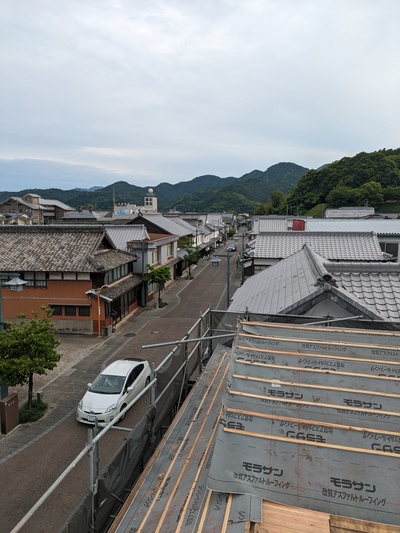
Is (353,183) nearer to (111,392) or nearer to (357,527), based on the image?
(111,392)

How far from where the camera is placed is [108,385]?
14555 millimetres

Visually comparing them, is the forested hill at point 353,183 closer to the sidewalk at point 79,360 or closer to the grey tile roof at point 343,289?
the sidewalk at point 79,360

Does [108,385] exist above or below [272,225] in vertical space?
below

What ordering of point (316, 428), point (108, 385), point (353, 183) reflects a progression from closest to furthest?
point (316, 428) < point (108, 385) < point (353, 183)

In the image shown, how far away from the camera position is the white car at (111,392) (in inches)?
531

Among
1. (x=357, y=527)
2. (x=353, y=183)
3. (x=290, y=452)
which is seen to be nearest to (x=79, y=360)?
(x=290, y=452)

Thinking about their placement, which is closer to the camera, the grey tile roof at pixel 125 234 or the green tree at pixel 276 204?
the grey tile roof at pixel 125 234

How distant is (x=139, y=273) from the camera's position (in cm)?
3139

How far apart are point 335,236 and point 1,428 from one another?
21.0 m

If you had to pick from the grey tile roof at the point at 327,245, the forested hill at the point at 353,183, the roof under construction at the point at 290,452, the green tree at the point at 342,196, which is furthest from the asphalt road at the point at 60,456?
the forested hill at the point at 353,183

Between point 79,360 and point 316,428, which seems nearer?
point 316,428

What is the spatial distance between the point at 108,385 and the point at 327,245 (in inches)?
626

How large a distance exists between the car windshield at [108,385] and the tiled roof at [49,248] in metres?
9.51

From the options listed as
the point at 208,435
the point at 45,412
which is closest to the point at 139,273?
the point at 45,412
